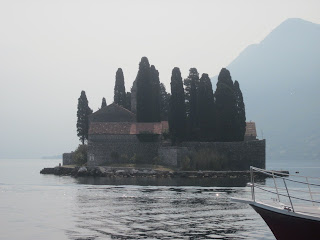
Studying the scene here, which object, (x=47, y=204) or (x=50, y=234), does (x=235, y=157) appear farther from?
(x=50, y=234)

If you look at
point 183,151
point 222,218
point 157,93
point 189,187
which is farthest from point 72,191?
point 157,93

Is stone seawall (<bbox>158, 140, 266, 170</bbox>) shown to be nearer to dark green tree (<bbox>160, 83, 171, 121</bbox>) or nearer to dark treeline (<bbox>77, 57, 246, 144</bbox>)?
dark treeline (<bbox>77, 57, 246, 144</bbox>)

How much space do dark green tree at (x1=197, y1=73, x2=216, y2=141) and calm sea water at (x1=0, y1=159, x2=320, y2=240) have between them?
25.2 meters

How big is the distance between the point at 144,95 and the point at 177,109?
629cm

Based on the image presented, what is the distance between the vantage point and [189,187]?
57.8 m

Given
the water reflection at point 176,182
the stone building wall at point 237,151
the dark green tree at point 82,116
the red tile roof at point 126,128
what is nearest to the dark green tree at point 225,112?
the stone building wall at point 237,151

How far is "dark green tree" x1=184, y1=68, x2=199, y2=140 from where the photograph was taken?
81.7 metres

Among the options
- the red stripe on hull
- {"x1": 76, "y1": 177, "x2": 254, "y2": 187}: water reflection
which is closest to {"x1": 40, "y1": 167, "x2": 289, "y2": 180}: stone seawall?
{"x1": 76, "y1": 177, "x2": 254, "y2": 187}: water reflection

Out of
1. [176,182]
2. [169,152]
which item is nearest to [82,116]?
[169,152]

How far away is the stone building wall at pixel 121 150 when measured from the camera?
8256cm

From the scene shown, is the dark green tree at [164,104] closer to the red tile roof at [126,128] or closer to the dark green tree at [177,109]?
the red tile roof at [126,128]

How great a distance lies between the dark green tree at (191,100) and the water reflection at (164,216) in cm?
2794

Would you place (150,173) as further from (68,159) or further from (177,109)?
(68,159)

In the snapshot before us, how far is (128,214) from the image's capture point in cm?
3591
